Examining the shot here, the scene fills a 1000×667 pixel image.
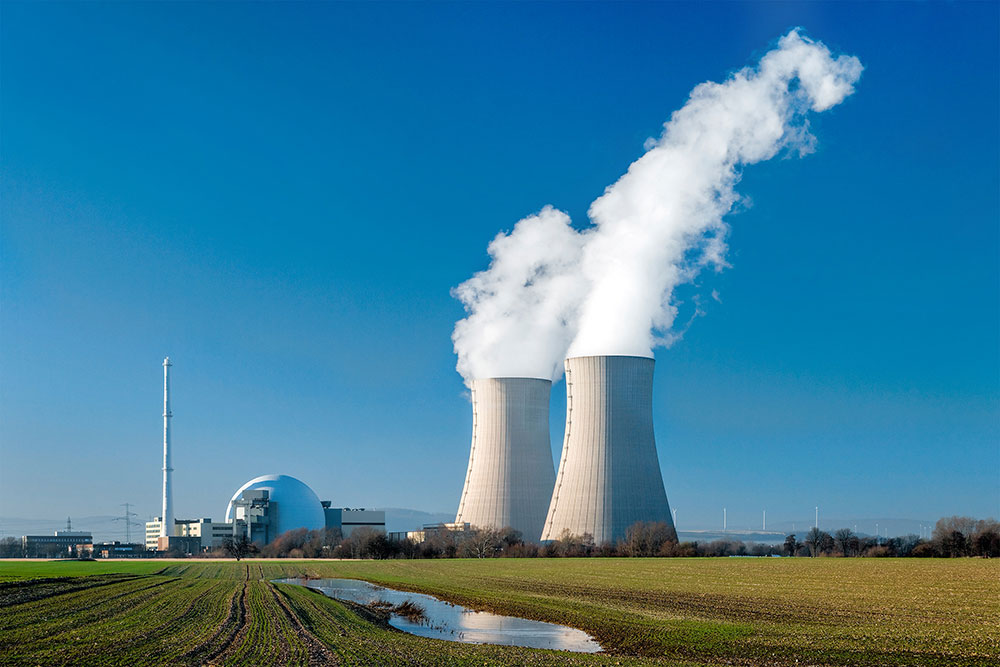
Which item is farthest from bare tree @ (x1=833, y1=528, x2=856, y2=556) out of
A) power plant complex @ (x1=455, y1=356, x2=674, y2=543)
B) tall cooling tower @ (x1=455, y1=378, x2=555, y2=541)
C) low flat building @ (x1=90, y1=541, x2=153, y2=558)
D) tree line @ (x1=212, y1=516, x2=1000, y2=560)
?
low flat building @ (x1=90, y1=541, x2=153, y2=558)

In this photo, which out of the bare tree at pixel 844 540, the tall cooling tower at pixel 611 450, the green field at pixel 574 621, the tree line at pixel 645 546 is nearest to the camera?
the green field at pixel 574 621

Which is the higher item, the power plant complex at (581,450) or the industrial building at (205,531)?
the power plant complex at (581,450)

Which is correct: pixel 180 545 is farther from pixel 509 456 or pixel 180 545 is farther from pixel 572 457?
pixel 572 457

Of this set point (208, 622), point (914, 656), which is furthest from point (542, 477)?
point (914, 656)

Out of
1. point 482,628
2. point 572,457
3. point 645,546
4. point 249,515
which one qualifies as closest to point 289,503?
point 249,515

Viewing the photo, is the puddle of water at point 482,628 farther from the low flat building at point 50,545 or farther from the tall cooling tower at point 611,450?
the low flat building at point 50,545

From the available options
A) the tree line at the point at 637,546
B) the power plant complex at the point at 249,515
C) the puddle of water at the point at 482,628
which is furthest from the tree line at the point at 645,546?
the puddle of water at the point at 482,628
